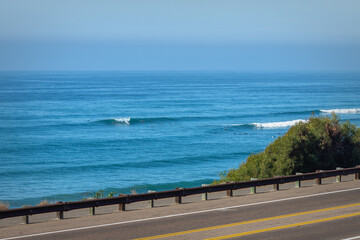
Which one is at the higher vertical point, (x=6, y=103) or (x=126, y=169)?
(x=6, y=103)

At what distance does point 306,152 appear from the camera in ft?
81.8

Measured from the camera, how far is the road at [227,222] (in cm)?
1231

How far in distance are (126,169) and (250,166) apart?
23.5 metres

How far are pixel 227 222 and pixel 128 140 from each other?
4949 cm

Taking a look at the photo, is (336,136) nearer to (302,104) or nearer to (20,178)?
(20,178)

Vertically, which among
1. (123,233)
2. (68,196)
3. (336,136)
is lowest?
(68,196)

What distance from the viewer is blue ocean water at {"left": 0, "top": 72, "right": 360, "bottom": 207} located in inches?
1571

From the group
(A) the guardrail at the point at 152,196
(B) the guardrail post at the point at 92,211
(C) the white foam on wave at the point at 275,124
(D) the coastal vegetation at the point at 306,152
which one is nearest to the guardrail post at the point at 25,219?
(A) the guardrail at the point at 152,196

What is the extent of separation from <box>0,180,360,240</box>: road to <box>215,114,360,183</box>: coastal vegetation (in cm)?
622

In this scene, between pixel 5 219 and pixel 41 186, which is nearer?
pixel 5 219

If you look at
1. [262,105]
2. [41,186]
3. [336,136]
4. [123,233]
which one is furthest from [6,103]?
[123,233]

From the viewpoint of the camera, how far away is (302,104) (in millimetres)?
101125

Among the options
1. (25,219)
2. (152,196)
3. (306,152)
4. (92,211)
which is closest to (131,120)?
(306,152)

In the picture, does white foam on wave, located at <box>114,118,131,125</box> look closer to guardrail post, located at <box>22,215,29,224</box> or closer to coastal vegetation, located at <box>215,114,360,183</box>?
coastal vegetation, located at <box>215,114,360,183</box>
